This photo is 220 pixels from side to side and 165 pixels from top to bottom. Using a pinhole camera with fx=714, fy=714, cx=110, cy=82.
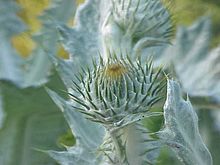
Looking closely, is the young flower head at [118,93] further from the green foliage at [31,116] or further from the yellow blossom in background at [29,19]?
the yellow blossom in background at [29,19]

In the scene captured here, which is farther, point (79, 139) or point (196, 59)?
point (196, 59)

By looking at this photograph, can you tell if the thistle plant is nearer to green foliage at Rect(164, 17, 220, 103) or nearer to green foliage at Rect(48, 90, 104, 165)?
green foliage at Rect(48, 90, 104, 165)

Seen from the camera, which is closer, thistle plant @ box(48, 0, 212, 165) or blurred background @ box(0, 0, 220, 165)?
thistle plant @ box(48, 0, 212, 165)

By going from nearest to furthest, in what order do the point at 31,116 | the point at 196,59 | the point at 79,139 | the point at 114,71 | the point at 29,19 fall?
the point at 114,71 < the point at 79,139 < the point at 31,116 < the point at 196,59 < the point at 29,19

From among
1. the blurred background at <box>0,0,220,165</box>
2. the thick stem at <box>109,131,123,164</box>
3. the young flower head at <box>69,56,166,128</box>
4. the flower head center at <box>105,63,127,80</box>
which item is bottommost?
the blurred background at <box>0,0,220,165</box>

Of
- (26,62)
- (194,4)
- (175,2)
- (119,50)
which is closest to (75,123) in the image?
(119,50)

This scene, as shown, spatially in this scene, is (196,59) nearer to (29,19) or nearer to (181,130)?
(29,19)

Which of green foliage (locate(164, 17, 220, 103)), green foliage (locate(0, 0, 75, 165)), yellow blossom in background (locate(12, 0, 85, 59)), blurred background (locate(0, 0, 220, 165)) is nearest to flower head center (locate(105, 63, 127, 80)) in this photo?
green foliage (locate(0, 0, 75, 165))

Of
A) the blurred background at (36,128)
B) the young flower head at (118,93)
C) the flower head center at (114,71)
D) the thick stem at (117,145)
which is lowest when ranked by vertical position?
the blurred background at (36,128)

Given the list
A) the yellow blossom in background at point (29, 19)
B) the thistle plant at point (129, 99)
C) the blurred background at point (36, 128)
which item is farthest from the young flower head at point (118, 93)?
the yellow blossom in background at point (29, 19)

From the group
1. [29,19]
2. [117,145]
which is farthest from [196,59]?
[117,145]
